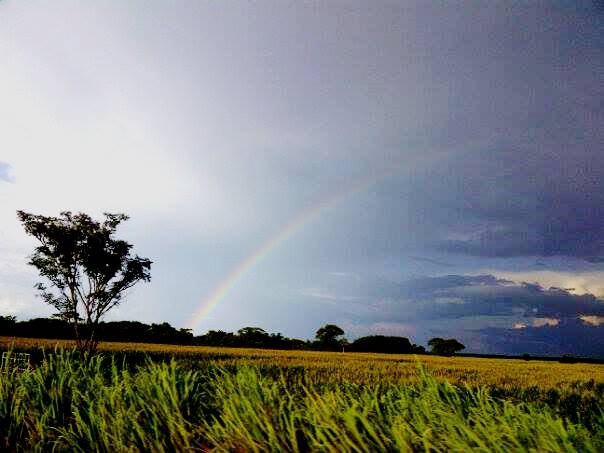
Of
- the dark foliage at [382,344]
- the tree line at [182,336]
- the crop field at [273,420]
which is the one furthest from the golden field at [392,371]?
the dark foliage at [382,344]

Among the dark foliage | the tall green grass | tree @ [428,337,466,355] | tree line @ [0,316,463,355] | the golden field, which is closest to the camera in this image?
the tall green grass

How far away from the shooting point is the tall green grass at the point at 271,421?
2.23m

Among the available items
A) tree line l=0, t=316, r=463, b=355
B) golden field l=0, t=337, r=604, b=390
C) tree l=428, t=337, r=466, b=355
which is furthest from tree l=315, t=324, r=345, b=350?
golden field l=0, t=337, r=604, b=390

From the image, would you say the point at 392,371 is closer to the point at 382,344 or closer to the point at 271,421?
the point at 271,421

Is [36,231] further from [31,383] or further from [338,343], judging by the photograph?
[338,343]

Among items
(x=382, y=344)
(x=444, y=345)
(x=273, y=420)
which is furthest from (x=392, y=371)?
(x=444, y=345)

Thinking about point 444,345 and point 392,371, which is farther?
point 444,345

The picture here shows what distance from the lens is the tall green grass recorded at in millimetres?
2234

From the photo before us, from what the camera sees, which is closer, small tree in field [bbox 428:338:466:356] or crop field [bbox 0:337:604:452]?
crop field [bbox 0:337:604:452]

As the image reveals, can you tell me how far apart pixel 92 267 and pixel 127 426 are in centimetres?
2724

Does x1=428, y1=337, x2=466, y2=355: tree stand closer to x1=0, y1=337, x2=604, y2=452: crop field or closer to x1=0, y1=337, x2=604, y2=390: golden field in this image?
x1=0, y1=337, x2=604, y2=390: golden field

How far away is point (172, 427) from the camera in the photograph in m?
2.86

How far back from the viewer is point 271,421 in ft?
8.87

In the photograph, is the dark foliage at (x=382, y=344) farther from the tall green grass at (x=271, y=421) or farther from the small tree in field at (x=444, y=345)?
the tall green grass at (x=271, y=421)
